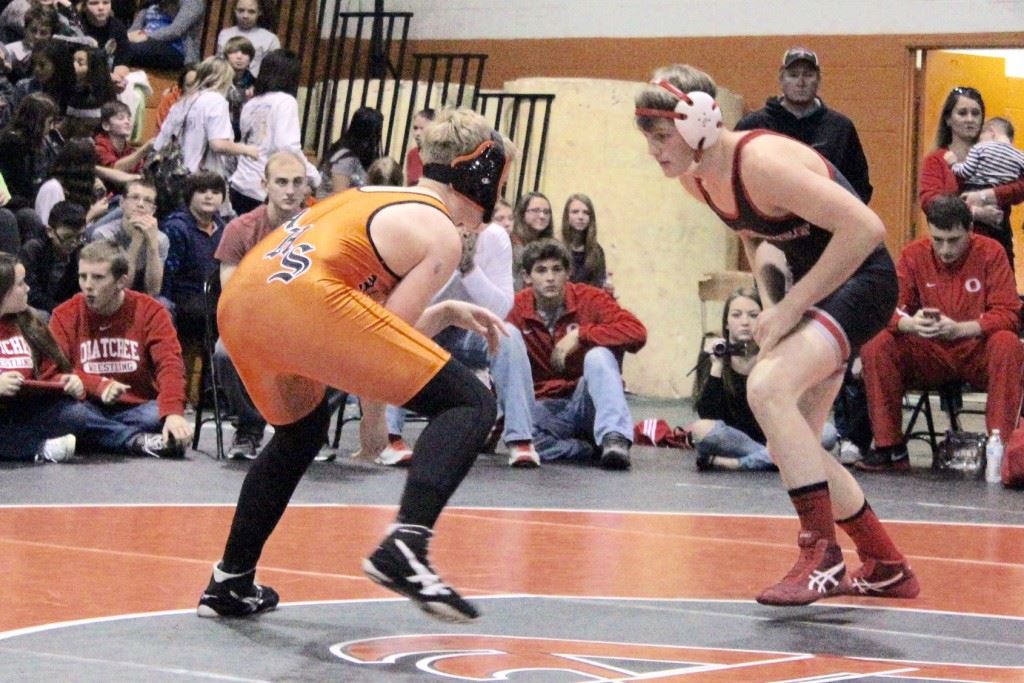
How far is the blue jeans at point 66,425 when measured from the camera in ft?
24.0

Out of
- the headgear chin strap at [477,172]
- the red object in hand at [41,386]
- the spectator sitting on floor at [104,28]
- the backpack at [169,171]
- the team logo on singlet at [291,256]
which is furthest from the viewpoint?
the spectator sitting on floor at [104,28]

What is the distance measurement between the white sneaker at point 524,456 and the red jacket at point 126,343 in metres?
1.42

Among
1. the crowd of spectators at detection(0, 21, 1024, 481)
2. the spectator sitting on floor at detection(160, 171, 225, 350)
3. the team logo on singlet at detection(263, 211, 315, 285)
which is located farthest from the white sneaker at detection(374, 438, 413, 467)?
the team logo on singlet at detection(263, 211, 315, 285)

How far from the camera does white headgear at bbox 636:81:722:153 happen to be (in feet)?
14.3

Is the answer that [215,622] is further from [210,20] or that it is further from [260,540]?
[210,20]

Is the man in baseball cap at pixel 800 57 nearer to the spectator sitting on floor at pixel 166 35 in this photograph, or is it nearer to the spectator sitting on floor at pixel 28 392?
the spectator sitting on floor at pixel 28 392

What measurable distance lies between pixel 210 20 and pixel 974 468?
807 centimetres

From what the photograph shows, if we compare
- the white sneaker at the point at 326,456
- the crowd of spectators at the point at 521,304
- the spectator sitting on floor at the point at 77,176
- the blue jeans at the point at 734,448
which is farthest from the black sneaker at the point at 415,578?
the spectator sitting on floor at the point at 77,176

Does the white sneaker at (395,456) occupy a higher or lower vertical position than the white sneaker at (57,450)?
higher

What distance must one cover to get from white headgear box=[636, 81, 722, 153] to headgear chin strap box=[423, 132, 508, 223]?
51 cm

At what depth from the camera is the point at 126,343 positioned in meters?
7.67

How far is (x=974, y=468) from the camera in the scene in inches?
316

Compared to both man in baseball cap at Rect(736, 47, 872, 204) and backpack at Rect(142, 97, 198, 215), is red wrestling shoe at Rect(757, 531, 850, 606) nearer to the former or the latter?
man in baseball cap at Rect(736, 47, 872, 204)

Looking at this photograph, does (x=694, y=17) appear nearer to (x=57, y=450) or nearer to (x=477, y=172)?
(x=57, y=450)
